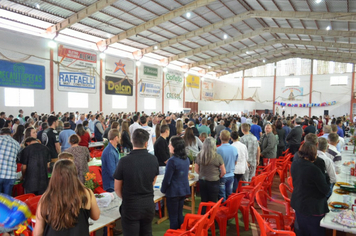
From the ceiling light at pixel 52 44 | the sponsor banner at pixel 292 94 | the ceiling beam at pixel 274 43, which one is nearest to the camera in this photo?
the ceiling light at pixel 52 44

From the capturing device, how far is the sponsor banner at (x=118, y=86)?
15.6 metres

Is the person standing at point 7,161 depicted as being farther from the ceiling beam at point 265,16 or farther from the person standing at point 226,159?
the ceiling beam at point 265,16

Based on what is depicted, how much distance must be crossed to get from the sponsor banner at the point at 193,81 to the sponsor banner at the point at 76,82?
10.2m

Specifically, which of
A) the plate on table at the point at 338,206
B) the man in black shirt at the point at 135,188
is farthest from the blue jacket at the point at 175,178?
the plate on table at the point at 338,206

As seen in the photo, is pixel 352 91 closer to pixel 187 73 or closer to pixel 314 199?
pixel 187 73

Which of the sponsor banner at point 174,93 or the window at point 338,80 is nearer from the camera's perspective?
the sponsor banner at point 174,93

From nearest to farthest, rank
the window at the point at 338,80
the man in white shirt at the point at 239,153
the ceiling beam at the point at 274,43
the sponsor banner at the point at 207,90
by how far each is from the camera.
Answer: the man in white shirt at the point at 239,153 → the ceiling beam at the point at 274,43 → the window at the point at 338,80 → the sponsor banner at the point at 207,90

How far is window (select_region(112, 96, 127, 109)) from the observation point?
16094 mm

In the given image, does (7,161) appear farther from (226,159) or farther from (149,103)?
(149,103)

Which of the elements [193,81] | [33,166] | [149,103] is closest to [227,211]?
[33,166]

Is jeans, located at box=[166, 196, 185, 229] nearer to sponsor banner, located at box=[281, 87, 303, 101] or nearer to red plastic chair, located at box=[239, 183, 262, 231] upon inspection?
red plastic chair, located at box=[239, 183, 262, 231]

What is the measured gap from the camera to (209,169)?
3314 mm

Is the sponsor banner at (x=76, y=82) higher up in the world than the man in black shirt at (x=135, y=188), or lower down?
higher up

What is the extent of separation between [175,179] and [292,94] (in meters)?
23.9
